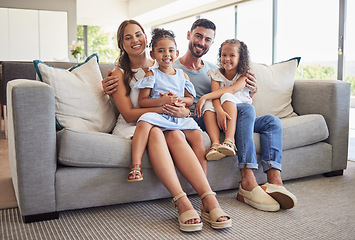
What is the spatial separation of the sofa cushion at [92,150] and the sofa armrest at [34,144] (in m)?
0.06

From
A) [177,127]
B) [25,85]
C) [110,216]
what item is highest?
[25,85]

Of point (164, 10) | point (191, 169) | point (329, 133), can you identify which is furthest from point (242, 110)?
point (164, 10)

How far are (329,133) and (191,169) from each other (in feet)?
4.08

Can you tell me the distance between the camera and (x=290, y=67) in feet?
9.43

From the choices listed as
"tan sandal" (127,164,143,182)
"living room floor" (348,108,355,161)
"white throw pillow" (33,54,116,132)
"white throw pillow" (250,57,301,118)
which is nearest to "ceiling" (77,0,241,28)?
"living room floor" (348,108,355,161)

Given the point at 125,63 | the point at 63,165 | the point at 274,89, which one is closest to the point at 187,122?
the point at 125,63

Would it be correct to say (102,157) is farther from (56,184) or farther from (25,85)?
(25,85)

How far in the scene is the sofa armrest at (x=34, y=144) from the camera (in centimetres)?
169

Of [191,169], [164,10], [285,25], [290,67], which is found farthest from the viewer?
[164,10]

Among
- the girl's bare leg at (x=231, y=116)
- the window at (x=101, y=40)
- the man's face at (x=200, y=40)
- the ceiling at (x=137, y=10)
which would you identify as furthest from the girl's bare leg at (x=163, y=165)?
the window at (x=101, y=40)

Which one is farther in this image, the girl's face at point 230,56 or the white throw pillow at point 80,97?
the girl's face at point 230,56

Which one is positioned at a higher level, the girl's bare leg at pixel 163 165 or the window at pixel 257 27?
the window at pixel 257 27

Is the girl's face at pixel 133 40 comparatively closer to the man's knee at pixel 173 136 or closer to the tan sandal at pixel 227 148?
the man's knee at pixel 173 136

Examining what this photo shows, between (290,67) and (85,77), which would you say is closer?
(85,77)
